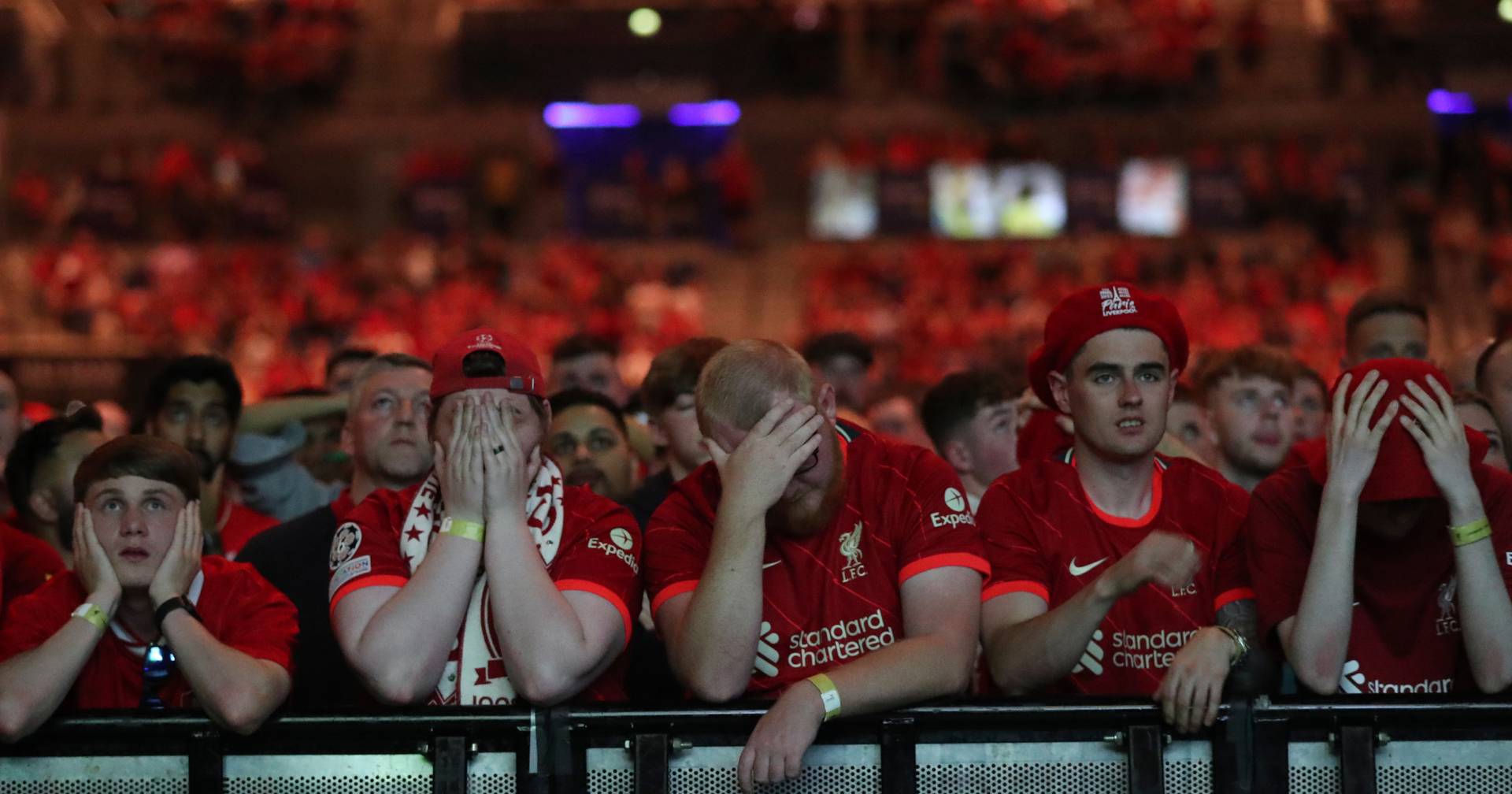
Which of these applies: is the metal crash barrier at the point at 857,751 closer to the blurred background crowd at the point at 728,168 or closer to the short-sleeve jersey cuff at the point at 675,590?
the short-sleeve jersey cuff at the point at 675,590

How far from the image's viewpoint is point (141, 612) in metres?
3.91

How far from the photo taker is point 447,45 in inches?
864

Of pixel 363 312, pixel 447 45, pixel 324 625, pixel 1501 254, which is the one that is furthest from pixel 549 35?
pixel 324 625

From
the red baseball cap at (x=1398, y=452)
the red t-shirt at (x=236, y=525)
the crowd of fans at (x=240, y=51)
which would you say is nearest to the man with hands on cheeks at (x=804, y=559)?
the red baseball cap at (x=1398, y=452)

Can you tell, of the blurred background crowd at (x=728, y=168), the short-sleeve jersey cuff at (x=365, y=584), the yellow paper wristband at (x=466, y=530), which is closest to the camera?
the yellow paper wristband at (x=466, y=530)

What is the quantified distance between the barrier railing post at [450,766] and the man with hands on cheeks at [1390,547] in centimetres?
168

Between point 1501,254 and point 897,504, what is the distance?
1574cm

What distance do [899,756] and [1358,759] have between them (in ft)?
2.77

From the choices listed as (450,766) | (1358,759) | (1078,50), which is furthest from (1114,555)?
(1078,50)

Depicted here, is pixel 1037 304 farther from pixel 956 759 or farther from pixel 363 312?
pixel 956 759

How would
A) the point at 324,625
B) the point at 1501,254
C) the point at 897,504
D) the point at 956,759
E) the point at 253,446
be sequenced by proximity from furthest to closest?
the point at 1501,254, the point at 253,446, the point at 324,625, the point at 897,504, the point at 956,759

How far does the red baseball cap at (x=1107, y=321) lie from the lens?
13.0 ft

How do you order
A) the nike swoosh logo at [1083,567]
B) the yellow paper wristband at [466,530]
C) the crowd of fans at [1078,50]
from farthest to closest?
the crowd of fans at [1078,50] → the nike swoosh logo at [1083,567] → the yellow paper wristband at [466,530]

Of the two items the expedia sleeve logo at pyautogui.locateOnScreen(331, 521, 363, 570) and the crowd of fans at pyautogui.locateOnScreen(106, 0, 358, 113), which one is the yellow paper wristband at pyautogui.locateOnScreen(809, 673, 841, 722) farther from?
the crowd of fans at pyautogui.locateOnScreen(106, 0, 358, 113)
